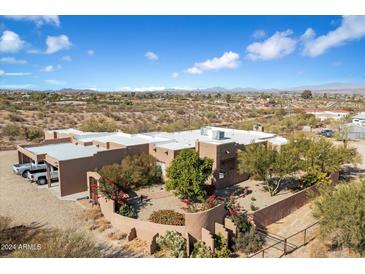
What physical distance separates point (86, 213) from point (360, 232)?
13.5 metres

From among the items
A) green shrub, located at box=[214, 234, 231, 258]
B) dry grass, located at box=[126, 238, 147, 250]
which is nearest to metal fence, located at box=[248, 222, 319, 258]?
green shrub, located at box=[214, 234, 231, 258]

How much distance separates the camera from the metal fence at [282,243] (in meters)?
13.8

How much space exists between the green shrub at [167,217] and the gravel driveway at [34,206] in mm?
4093


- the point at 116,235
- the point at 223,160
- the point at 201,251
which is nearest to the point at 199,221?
the point at 201,251

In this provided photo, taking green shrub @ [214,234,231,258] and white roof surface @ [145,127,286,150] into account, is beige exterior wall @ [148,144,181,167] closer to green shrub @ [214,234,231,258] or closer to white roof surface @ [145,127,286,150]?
white roof surface @ [145,127,286,150]

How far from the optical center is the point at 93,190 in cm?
1859

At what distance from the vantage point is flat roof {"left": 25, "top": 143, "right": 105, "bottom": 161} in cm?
2083

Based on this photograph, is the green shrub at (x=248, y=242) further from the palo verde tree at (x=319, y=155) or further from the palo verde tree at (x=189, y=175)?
the palo verde tree at (x=319, y=155)

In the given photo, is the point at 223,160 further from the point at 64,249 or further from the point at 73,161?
the point at 64,249

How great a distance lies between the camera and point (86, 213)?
55.3 feet

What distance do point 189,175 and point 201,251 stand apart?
17.5ft

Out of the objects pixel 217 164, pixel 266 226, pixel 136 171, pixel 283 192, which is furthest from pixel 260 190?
pixel 136 171

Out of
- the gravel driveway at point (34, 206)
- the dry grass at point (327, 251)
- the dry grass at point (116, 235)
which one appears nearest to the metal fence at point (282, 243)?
the dry grass at point (327, 251)

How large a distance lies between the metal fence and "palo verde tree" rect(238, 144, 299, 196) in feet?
14.1
